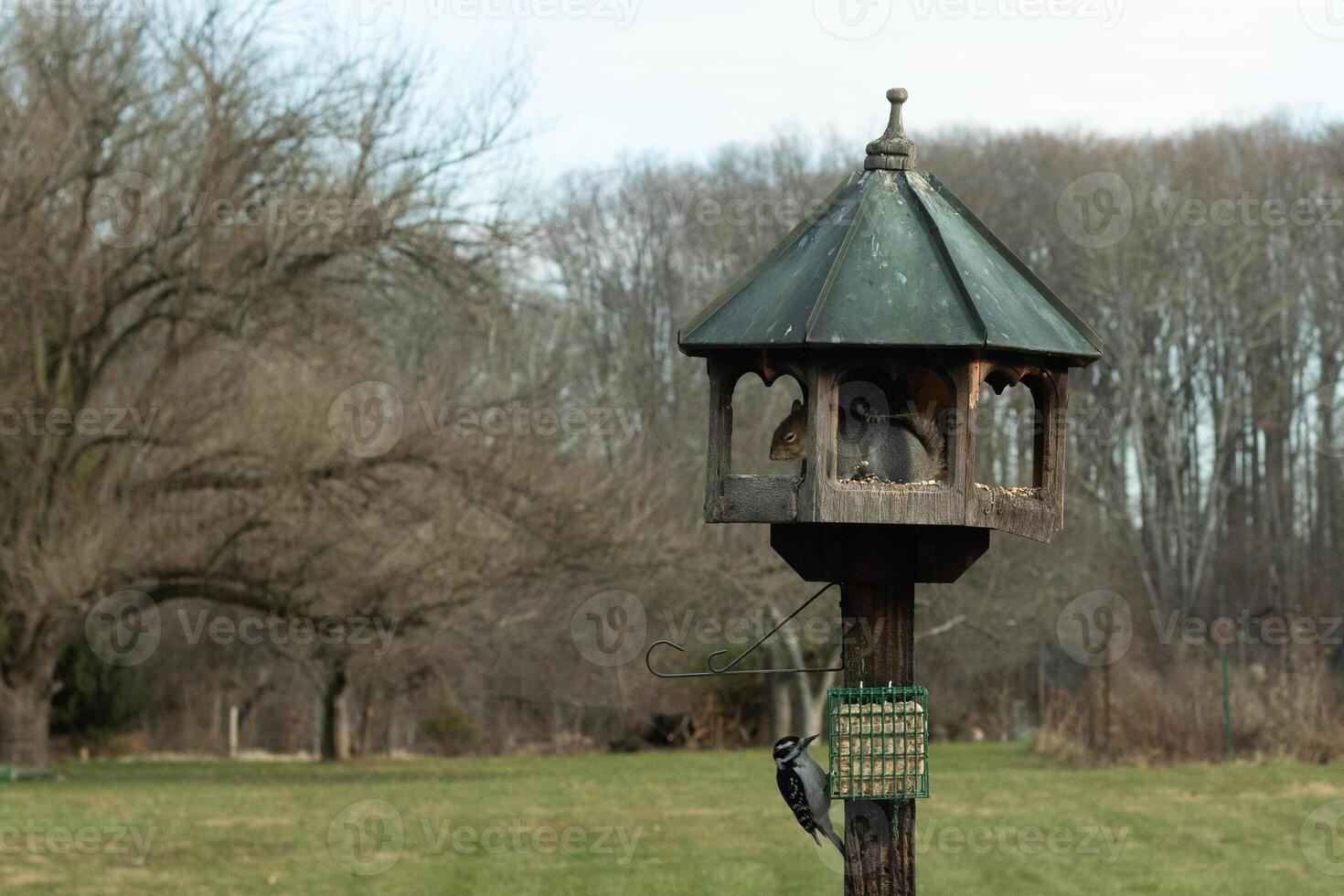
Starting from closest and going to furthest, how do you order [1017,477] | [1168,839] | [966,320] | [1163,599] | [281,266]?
[966,320] → [1168,839] → [281,266] → [1017,477] → [1163,599]

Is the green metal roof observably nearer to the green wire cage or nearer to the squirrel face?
the squirrel face

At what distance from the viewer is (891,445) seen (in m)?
5.11

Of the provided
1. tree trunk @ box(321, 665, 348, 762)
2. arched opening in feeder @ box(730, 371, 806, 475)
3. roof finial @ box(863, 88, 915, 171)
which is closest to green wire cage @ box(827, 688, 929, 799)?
roof finial @ box(863, 88, 915, 171)

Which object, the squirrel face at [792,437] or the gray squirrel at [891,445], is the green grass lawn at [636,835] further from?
the gray squirrel at [891,445]

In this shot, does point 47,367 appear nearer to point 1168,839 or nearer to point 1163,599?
point 1168,839

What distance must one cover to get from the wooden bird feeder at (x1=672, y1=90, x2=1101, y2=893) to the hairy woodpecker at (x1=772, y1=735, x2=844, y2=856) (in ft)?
0.61

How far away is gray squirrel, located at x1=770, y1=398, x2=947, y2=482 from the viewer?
5070 mm

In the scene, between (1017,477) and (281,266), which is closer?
(281,266)

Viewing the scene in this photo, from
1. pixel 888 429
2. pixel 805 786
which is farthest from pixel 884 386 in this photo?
pixel 805 786

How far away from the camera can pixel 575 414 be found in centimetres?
2453

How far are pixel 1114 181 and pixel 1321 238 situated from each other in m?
4.66

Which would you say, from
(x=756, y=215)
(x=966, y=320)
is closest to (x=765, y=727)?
(x=756, y=215)

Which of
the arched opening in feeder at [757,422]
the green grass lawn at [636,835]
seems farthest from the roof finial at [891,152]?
the arched opening in feeder at [757,422]

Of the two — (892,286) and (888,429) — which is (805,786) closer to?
(888,429)
